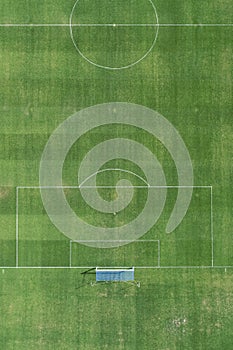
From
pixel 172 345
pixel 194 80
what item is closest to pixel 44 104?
pixel 194 80

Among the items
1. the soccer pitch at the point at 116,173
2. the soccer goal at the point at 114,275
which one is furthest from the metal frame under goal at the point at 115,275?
the soccer pitch at the point at 116,173

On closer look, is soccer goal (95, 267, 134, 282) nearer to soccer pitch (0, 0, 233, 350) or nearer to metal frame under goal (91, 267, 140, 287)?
metal frame under goal (91, 267, 140, 287)

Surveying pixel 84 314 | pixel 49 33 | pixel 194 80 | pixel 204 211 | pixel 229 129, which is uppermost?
pixel 49 33

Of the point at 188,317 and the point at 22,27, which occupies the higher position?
the point at 22,27

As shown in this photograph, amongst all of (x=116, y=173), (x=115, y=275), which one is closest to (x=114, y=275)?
(x=115, y=275)

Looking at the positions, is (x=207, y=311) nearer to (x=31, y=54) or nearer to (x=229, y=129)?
(x=229, y=129)

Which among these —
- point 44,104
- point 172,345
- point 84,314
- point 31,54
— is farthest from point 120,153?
point 172,345

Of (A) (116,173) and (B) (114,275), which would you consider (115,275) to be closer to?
(B) (114,275)

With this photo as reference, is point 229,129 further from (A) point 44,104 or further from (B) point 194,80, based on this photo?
(A) point 44,104
